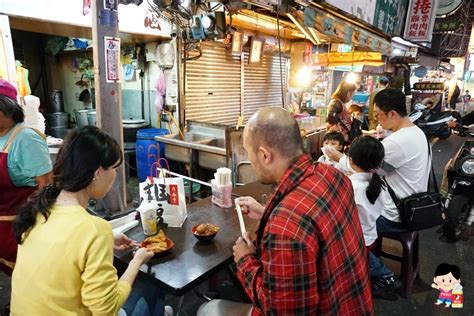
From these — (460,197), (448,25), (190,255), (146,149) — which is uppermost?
(448,25)

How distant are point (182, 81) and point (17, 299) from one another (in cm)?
559

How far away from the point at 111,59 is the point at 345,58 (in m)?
7.12

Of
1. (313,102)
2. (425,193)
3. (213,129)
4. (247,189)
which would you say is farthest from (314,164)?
(313,102)

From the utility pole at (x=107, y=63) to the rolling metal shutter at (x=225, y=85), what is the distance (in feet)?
9.06

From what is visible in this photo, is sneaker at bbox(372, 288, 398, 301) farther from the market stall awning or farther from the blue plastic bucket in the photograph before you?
the market stall awning

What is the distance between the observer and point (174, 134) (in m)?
6.32

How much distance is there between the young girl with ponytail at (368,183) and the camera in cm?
280

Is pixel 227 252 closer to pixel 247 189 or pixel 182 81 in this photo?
pixel 247 189

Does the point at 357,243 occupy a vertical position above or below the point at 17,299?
above

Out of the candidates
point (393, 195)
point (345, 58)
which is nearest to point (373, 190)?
point (393, 195)

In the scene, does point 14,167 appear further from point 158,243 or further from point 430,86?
point 430,86

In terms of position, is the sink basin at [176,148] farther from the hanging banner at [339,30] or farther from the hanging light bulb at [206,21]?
the hanging banner at [339,30]

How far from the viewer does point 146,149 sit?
6141 millimetres

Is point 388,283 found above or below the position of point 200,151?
below
